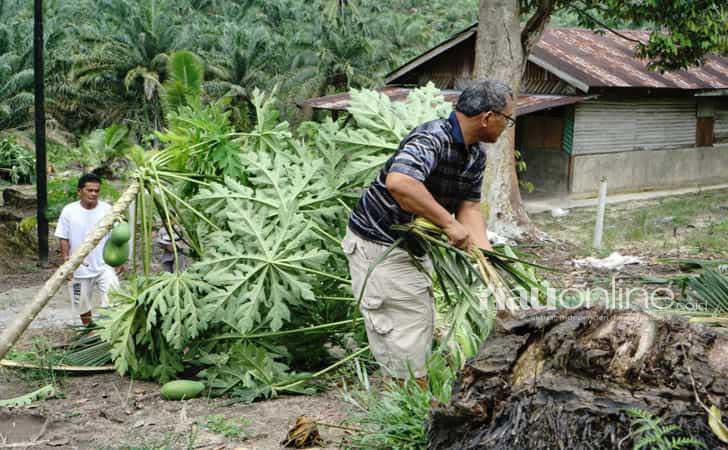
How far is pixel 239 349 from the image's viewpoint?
5.94 metres

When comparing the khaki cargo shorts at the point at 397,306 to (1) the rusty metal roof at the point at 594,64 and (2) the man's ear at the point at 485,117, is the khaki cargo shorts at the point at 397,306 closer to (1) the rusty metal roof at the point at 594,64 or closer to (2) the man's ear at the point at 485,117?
(2) the man's ear at the point at 485,117

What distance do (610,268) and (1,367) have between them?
7.61 meters

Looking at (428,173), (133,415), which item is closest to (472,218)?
(428,173)

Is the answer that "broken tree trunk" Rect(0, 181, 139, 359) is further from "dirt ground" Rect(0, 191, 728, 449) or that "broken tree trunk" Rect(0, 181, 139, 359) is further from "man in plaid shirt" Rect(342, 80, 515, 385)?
"man in plaid shirt" Rect(342, 80, 515, 385)

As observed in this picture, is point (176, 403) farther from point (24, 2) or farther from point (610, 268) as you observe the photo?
point (24, 2)

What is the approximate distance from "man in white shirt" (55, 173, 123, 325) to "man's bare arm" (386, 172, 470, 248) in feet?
14.2

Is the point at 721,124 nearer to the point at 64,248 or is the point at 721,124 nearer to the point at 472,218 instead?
the point at 64,248

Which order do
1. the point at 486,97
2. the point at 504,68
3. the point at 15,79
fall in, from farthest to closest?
1. the point at 15,79
2. the point at 504,68
3. the point at 486,97

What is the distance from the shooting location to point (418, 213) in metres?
4.64

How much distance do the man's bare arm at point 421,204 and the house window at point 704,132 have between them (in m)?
21.1

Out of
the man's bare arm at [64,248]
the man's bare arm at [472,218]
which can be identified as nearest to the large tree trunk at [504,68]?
the man's bare arm at [64,248]

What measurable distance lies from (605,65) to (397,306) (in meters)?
17.3

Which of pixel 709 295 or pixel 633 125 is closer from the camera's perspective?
pixel 709 295

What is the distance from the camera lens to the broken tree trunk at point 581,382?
3252 mm
